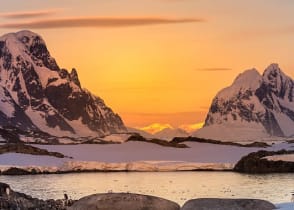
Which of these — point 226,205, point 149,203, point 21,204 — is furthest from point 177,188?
point 226,205

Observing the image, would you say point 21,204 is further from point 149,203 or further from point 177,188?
point 177,188

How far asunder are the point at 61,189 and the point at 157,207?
101 feet

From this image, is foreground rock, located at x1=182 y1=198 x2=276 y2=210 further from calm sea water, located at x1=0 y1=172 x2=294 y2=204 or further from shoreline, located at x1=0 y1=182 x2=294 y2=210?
calm sea water, located at x1=0 y1=172 x2=294 y2=204

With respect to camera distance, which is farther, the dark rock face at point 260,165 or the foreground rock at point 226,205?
the dark rock face at point 260,165

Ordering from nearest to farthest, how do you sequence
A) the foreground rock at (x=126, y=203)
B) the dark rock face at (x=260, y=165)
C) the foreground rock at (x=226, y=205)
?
the foreground rock at (x=226, y=205)
the foreground rock at (x=126, y=203)
the dark rock face at (x=260, y=165)

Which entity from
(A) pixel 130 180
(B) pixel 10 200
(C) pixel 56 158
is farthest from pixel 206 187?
(C) pixel 56 158

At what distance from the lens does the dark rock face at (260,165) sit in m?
86.8

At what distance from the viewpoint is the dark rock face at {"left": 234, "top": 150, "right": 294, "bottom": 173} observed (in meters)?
86.8

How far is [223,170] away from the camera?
92.1 m

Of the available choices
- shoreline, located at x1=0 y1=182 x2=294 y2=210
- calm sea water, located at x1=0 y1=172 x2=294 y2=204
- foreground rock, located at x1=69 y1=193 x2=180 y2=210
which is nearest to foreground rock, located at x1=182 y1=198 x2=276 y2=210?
shoreline, located at x1=0 y1=182 x2=294 y2=210

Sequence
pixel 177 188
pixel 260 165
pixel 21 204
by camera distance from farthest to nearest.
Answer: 1. pixel 260 165
2. pixel 177 188
3. pixel 21 204

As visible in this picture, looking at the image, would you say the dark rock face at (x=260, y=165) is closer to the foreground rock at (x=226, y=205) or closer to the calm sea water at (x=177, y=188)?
the calm sea water at (x=177, y=188)

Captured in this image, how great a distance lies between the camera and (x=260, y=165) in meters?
89.7

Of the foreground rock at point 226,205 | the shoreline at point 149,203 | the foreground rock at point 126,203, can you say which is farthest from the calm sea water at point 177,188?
the foreground rock at point 226,205
